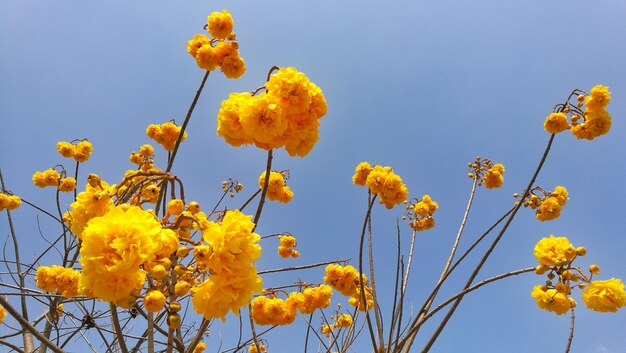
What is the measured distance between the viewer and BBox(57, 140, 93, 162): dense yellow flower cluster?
5570 mm

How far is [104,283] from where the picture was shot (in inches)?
56.4

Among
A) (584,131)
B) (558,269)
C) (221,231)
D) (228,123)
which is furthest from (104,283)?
(584,131)

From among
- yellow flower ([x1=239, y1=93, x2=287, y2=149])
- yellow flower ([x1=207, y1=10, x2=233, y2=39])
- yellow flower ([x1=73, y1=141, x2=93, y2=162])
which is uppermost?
yellow flower ([x1=73, y1=141, x2=93, y2=162])

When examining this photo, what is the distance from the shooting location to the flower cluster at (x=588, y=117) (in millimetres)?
3623

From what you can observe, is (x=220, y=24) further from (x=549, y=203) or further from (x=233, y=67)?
(x=549, y=203)

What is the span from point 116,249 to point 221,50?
7.95ft

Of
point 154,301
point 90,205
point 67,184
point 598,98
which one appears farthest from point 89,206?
point 67,184

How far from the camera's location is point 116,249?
1.39 meters

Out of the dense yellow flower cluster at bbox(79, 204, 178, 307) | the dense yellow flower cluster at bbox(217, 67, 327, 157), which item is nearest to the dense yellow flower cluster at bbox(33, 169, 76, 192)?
the dense yellow flower cluster at bbox(217, 67, 327, 157)

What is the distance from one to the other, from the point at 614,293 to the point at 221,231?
8.65 ft

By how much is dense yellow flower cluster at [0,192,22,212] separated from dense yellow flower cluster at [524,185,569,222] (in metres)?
6.15

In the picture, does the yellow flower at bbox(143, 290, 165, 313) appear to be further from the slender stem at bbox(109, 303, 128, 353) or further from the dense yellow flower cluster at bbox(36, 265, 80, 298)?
the dense yellow flower cluster at bbox(36, 265, 80, 298)

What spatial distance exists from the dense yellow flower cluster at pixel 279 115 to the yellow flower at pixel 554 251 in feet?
5.74

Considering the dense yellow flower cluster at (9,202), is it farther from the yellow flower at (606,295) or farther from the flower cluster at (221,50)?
the yellow flower at (606,295)
